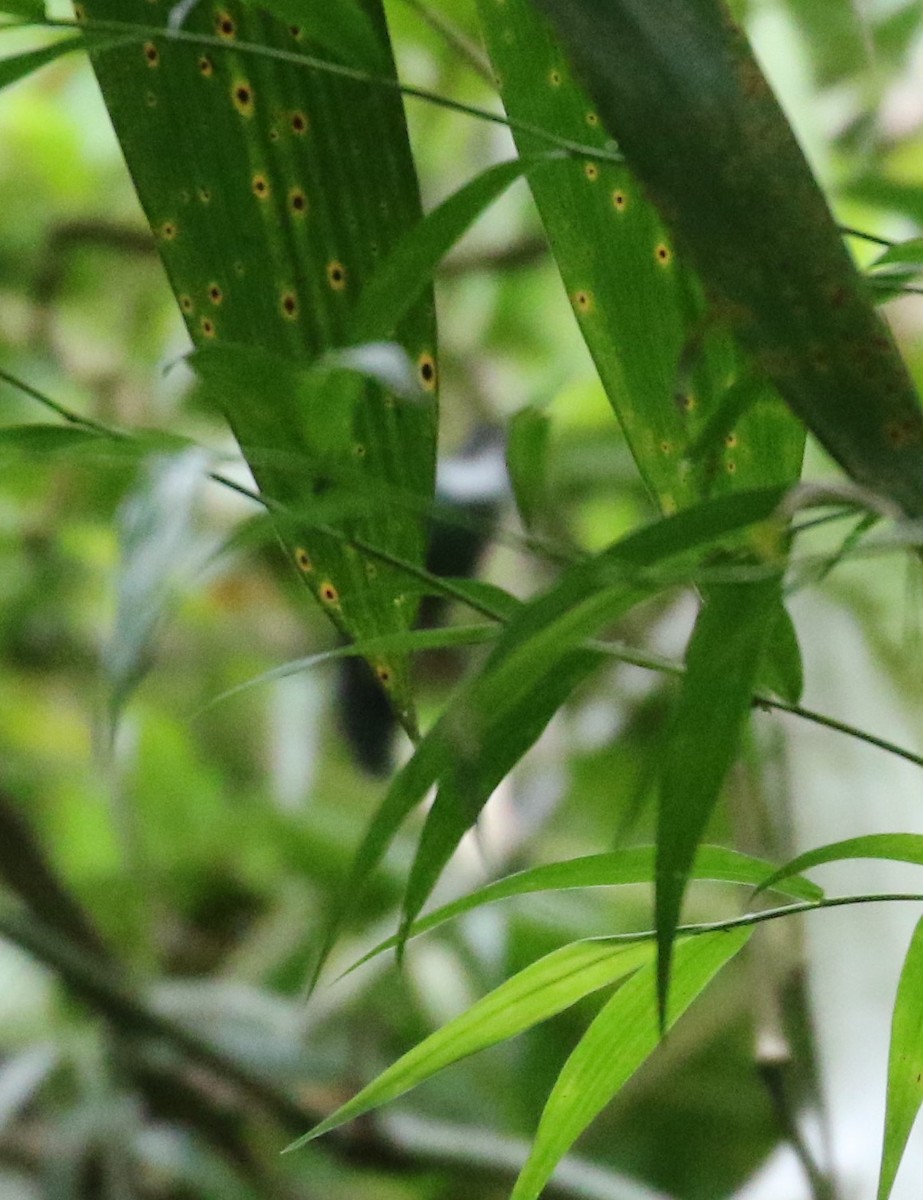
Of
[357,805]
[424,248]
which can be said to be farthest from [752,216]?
[357,805]

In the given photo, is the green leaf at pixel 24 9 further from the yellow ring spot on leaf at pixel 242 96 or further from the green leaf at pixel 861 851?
the green leaf at pixel 861 851

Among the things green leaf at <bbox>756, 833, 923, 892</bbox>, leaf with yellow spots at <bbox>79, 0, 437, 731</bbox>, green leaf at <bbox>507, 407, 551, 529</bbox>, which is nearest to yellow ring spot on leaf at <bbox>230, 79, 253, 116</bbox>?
leaf with yellow spots at <bbox>79, 0, 437, 731</bbox>

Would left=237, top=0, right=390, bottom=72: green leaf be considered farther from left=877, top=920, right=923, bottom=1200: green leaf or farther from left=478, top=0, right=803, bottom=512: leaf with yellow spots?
left=877, top=920, right=923, bottom=1200: green leaf

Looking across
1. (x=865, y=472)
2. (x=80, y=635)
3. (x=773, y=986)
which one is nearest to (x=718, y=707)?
(x=865, y=472)

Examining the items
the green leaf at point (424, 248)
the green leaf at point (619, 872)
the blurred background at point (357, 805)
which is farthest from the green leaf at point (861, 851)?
the blurred background at point (357, 805)

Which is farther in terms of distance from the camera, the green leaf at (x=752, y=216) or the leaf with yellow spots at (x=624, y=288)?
the leaf with yellow spots at (x=624, y=288)
